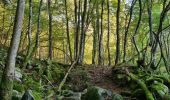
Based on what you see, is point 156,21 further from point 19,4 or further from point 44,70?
point 19,4

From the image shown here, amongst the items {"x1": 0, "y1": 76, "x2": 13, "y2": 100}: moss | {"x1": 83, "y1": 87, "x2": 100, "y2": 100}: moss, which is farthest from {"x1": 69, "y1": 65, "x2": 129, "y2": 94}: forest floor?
{"x1": 0, "y1": 76, "x2": 13, "y2": 100}: moss

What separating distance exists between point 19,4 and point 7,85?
6.74 ft

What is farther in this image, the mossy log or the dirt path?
the dirt path

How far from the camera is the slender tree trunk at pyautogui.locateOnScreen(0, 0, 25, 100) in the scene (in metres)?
7.23

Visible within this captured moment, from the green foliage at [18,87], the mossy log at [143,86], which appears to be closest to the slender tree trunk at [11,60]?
the green foliage at [18,87]

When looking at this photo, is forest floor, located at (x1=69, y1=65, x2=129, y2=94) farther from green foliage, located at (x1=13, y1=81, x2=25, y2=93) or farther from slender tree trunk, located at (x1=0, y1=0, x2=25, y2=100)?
slender tree trunk, located at (x1=0, y1=0, x2=25, y2=100)

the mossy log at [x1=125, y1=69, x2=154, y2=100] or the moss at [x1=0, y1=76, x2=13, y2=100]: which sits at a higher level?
the moss at [x1=0, y1=76, x2=13, y2=100]

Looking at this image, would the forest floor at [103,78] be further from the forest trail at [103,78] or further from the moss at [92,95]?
the moss at [92,95]

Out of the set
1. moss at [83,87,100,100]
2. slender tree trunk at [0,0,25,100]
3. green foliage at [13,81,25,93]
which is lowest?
moss at [83,87,100,100]

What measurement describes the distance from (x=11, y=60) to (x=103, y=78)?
7.23m

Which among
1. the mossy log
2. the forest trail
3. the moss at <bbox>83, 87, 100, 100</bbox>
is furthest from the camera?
the forest trail

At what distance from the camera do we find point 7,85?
7.39m

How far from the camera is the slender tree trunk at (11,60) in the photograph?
7.23 m

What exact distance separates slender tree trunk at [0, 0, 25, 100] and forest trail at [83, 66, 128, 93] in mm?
5484
